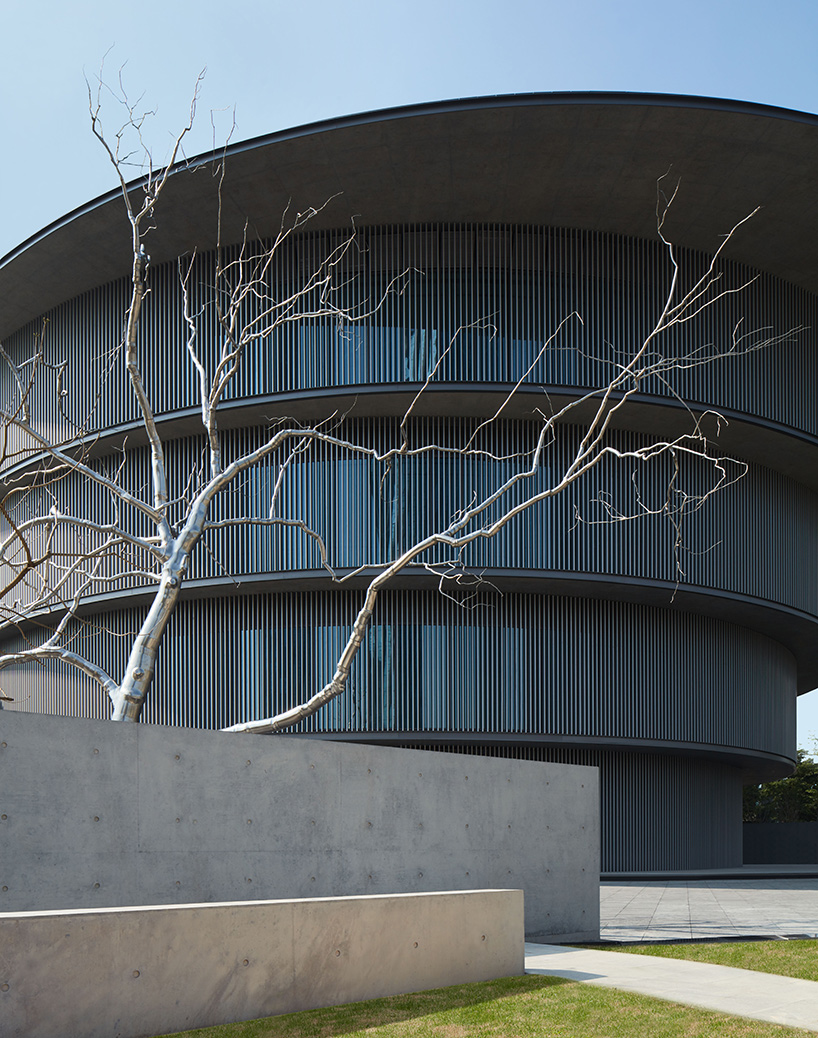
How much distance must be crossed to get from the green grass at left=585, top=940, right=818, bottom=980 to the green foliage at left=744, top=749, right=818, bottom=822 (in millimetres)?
40963

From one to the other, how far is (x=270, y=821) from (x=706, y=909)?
286 inches

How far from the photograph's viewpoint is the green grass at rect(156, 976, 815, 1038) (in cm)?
577

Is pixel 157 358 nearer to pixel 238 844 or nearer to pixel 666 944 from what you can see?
pixel 238 844

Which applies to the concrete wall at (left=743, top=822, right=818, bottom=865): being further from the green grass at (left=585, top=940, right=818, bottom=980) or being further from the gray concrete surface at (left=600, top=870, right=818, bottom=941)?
the green grass at (left=585, top=940, right=818, bottom=980)

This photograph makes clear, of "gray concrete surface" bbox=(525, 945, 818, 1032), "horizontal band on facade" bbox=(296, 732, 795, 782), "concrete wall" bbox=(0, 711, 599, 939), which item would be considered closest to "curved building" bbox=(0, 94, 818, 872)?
"horizontal band on facade" bbox=(296, 732, 795, 782)

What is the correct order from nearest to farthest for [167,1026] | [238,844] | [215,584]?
[167,1026], [238,844], [215,584]

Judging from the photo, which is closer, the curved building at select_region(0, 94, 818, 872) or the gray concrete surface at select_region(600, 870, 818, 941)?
the gray concrete surface at select_region(600, 870, 818, 941)

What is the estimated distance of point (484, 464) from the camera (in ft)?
67.3

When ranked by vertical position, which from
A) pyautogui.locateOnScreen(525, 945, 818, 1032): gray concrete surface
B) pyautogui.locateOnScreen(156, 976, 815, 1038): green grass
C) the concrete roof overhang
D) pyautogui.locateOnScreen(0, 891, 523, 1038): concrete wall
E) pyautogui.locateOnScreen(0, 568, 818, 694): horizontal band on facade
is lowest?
pyautogui.locateOnScreen(525, 945, 818, 1032): gray concrete surface

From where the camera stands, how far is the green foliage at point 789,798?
48750 millimetres

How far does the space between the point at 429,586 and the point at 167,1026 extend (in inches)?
574

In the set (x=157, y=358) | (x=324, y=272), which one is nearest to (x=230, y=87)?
(x=324, y=272)

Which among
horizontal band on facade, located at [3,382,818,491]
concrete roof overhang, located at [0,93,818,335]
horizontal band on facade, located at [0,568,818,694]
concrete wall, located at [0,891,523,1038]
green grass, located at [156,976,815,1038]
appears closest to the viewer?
concrete wall, located at [0,891,523,1038]

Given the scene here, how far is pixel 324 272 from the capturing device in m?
20.7
